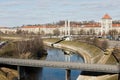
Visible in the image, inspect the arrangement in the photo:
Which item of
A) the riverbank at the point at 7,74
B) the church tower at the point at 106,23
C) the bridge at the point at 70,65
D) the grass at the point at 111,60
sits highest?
the church tower at the point at 106,23

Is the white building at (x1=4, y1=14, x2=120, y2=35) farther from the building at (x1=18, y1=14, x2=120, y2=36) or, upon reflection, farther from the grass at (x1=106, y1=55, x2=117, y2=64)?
the grass at (x1=106, y1=55, x2=117, y2=64)

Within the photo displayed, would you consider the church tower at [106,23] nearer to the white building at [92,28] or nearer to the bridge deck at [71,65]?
the white building at [92,28]

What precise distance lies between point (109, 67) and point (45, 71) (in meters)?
13.0

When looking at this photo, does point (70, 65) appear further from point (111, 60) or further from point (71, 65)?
point (111, 60)

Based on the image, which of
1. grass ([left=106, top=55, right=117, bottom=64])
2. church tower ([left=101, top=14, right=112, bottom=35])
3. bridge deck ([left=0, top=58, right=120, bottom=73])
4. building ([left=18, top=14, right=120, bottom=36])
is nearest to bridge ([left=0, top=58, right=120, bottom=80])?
bridge deck ([left=0, top=58, right=120, bottom=73])

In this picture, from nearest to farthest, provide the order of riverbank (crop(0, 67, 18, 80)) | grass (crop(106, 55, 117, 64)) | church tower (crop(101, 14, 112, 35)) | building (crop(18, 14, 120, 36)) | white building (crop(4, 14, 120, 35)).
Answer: riverbank (crop(0, 67, 18, 80)) → grass (crop(106, 55, 117, 64)) → building (crop(18, 14, 120, 36)) → white building (crop(4, 14, 120, 35)) → church tower (crop(101, 14, 112, 35))

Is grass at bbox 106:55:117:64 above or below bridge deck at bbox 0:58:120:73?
below

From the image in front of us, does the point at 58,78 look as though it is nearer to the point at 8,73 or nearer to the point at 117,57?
the point at 8,73

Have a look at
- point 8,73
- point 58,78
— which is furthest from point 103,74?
point 8,73

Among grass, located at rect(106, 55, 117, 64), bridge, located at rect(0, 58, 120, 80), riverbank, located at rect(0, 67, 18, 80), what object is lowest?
riverbank, located at rect(0, 67, 18, 80)

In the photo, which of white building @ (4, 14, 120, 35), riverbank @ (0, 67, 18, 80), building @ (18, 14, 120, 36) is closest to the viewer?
riverbank @ (0, 67, 18, 80)

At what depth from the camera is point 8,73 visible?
45.2 meters

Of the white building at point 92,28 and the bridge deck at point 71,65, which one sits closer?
the bridge deck at point 71,65

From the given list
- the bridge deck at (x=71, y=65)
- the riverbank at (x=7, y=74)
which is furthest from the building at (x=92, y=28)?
the bridge deck at (x=71, y=65)
